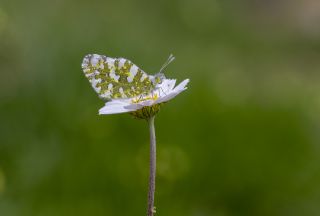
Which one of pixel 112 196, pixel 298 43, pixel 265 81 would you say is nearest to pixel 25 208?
pixel 112 196

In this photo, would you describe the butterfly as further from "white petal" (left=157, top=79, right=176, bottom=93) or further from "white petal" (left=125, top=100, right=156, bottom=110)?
"white petal" (left=125, top=100, right=156, bottom=110)

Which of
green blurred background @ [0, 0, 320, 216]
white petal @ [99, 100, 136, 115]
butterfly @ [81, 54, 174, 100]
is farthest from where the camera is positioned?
green blurred background @ [0, 0, 320, 216]

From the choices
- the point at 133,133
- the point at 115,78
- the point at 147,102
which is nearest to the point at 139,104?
the point at 147,102

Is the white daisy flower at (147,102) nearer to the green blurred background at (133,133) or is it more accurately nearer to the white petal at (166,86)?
the white petal at (166,86)

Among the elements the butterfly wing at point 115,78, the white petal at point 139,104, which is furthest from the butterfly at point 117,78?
the white petal at point 139,104

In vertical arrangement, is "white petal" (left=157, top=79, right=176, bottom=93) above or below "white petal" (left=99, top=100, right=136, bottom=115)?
above

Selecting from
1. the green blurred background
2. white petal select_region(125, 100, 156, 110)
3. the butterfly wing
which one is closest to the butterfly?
the butterfly wing
